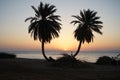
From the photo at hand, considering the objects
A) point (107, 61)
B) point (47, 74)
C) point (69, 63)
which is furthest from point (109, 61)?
point (47, 74)

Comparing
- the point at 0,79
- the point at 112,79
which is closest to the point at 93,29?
the point at 112,79

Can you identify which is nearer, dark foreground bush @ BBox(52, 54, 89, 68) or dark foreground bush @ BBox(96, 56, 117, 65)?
dark foreground bush @ BBox(52, 54, 89, 68)

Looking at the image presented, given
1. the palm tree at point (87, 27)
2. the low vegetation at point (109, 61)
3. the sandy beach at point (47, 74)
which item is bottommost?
the sandy beach at point (47, 74)

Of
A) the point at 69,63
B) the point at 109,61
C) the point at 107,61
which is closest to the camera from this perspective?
the point at 69,63

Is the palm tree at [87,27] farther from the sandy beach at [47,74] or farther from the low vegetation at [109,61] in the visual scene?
the sandy beach at [47,74]

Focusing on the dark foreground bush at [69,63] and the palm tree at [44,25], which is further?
the palm tree at [44,25]

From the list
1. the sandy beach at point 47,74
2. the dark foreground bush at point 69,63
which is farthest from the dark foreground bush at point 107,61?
the sandy beach at point 47,74

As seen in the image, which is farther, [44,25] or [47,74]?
[44,25]

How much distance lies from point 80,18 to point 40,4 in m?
A: 9.30

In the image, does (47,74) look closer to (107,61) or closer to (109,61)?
(109,61)

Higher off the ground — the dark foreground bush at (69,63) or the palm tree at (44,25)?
the palm tree at (44,25)

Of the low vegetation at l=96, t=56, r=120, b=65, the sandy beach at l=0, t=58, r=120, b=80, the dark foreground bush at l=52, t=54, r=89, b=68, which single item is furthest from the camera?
the low vegetation at l=96, t=56, r=120, b=65

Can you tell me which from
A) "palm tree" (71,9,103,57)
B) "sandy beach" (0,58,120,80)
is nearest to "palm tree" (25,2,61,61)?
"palm tree" (71,9,103,57)

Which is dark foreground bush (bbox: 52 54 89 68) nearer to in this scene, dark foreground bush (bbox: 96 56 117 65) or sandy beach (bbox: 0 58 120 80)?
sandy beach (bbox: 0 58 120 80)
